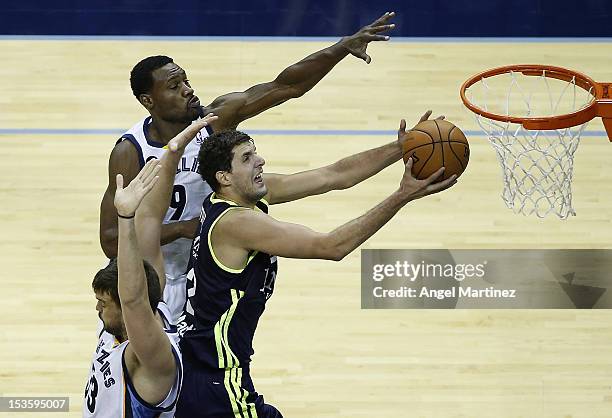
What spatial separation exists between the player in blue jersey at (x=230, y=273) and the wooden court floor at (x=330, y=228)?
6.05ft

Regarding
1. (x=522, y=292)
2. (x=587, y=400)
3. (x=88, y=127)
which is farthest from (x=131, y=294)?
(x=88, y=127)

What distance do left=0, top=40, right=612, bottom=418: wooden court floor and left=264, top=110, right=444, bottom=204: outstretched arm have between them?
1550mm

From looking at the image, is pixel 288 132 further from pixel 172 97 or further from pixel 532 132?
pixel 172 97

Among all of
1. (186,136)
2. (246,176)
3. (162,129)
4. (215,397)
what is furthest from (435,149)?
(162,129)

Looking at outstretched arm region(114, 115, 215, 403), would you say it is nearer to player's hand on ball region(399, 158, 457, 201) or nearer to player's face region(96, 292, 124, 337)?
player's face region(96, 292, 124, 337)

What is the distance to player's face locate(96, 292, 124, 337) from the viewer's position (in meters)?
3.61

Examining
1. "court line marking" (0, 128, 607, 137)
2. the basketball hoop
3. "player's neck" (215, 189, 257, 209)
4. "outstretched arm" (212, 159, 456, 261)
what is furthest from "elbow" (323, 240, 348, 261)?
"court line marking" (0, 128, 607, 137)

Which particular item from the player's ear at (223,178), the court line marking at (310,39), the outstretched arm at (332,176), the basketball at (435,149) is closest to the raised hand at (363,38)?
the outstretched arm at (332,176)

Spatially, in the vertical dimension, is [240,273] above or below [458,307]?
above

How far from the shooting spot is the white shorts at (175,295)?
16.9 ft

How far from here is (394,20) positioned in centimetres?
984

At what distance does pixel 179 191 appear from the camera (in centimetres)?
520

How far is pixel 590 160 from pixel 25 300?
402 cm

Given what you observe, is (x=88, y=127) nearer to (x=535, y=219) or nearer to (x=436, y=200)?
(x=436, y=200)
